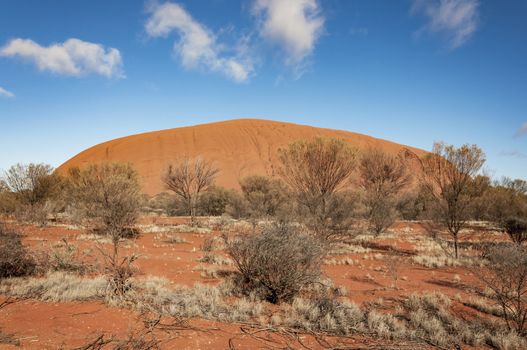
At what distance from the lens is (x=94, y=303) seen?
19.2ft

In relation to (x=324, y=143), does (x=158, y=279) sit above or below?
below

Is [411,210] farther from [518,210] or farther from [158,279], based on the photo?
[158,279]

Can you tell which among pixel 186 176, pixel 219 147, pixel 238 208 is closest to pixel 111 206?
pixel 186 176

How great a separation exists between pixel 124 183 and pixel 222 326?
59.0 feet

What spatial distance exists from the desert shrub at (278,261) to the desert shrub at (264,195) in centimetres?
1738

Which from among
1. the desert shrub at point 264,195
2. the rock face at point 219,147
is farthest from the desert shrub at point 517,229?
the rock face at point 219,147

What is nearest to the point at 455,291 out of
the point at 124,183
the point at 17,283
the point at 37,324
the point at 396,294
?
the point at 396,294

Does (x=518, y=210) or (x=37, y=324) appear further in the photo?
(x=518, y=210)

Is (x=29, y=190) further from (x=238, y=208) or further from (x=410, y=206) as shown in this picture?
(x=410, y=206)

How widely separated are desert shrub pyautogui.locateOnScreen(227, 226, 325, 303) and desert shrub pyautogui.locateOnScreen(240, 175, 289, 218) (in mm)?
17375

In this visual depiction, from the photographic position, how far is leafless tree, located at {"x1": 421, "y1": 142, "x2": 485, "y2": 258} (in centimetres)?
1303

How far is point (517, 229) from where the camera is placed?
A: 15305 millimetres

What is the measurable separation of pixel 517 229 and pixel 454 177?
213 inches

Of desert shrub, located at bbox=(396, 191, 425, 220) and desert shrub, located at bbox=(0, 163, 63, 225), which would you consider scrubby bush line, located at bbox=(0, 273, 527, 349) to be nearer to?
desert shrub, located at bbox=(0, 163, 63, 225)
